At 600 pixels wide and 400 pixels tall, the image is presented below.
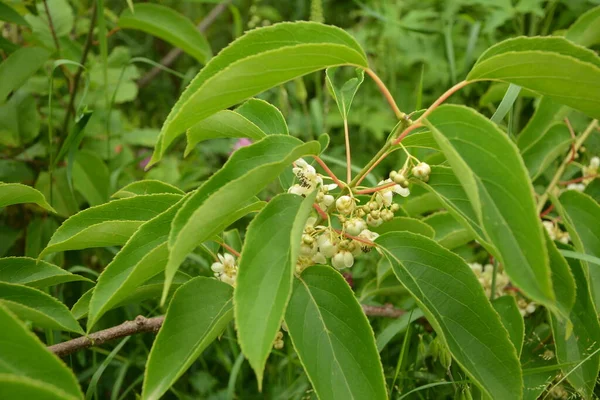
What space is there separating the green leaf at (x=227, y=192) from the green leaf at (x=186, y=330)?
130mm

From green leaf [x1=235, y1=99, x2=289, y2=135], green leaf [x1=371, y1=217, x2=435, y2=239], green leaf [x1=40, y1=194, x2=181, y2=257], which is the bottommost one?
green leaf [x1=371, y1=217, x2=435, y2=239]

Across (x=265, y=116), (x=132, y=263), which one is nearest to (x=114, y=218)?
(x=132, y=263)

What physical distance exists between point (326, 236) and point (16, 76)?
31.8 inches

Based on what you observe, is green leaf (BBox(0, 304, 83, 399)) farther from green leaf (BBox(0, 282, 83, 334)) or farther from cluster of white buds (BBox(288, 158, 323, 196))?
cluster of white buds (BBox(288, 158, 323, 196))

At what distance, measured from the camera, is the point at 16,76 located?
4.08 ft

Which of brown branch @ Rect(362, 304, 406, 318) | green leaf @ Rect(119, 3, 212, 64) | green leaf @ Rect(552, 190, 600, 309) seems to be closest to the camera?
green leaf @ Rect(552, 190, 600, 309)

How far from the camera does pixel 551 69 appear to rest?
0.62 m

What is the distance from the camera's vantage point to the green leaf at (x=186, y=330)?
69 centimetres

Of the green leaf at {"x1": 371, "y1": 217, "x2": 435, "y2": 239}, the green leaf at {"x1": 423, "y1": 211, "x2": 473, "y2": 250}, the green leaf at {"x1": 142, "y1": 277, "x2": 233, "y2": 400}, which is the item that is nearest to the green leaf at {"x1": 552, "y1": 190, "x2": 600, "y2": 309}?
the green leaf at {"x1": 423, "y1": 211, "x2": 473, "y2": 250}

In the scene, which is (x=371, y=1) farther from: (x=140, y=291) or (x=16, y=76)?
(x=140, y=291)

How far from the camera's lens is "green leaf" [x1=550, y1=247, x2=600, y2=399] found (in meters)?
0.96

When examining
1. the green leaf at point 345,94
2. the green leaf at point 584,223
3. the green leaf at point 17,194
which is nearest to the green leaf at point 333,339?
the green leaf at point 345,94

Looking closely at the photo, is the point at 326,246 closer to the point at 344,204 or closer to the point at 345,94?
the point at 344,204

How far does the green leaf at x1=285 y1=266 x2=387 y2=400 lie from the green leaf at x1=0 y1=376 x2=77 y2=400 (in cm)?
29
